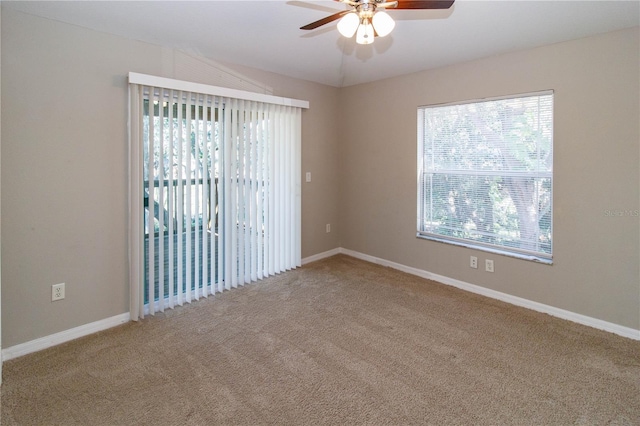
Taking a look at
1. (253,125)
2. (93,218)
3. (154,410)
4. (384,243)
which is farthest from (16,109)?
(384,243)

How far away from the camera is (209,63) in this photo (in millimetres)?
3385

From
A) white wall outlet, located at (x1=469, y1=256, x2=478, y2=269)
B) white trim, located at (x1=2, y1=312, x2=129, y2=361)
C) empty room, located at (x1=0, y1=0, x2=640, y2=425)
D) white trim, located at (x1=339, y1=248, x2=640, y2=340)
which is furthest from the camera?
white wall outlet, located at (x1=469, y1=256, x2=478, y2=269)

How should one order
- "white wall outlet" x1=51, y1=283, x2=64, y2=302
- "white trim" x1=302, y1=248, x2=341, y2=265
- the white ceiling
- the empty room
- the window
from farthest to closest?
"white trim" x1=302, y1=248, x2=341, y2=265 → the window → "white wall outlet" x1=51, y1=283, x2=64, y2=302 → the white ceiling → the empty room

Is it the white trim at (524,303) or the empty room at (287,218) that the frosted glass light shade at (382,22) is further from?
the white trim at (524,303)

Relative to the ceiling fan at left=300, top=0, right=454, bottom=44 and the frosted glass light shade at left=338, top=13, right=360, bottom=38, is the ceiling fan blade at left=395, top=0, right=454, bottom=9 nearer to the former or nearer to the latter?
the ceiling fan at left=300, top=0, right=454, bottom=44

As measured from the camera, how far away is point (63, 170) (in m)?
2.60

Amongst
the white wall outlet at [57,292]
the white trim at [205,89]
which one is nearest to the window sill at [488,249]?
the white trim at [205,89]

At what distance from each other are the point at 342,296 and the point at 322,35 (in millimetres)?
2403

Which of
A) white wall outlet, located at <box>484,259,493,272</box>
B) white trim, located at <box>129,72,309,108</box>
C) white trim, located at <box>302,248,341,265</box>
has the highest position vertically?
white trim, located at <box>129,72,309,108</box>

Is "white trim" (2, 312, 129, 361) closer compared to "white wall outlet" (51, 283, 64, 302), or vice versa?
"white trim" (2, 312, 129, 361)

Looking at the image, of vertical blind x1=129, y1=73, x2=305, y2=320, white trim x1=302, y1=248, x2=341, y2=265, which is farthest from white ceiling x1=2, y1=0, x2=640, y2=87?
white trim x1=302, y1=248, x2=341, y2=265

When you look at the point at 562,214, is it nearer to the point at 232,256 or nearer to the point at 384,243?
the point at 384,243

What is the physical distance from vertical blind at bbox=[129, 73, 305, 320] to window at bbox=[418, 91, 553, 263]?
1.60m

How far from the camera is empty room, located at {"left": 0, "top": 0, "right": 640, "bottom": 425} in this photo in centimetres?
210
